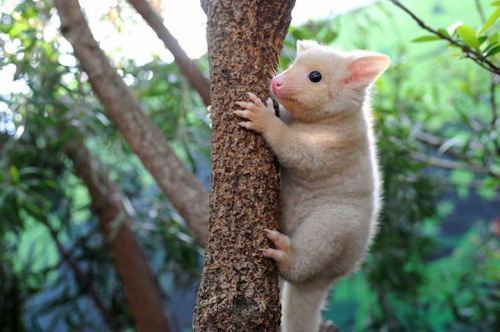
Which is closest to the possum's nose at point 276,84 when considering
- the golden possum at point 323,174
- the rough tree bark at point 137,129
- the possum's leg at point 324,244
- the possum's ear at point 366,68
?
the golden possum at point 323,174

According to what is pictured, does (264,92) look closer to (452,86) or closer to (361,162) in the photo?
(361,162)

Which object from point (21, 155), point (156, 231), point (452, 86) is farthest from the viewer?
point (452, 86)

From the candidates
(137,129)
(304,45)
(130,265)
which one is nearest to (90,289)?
(130,265)

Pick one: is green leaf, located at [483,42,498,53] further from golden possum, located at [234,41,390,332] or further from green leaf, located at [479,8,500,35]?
golden possum, located at [234,41,390,332]

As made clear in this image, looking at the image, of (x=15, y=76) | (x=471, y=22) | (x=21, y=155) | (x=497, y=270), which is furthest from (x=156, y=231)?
(x=471, y=22)

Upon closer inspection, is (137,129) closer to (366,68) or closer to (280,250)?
(366,68)

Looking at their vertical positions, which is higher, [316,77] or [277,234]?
[316,77]

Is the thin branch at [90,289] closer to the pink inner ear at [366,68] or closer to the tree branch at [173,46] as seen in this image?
the tree branch at [173,46]

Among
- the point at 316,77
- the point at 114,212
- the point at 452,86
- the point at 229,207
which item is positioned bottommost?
the point at 452,86
